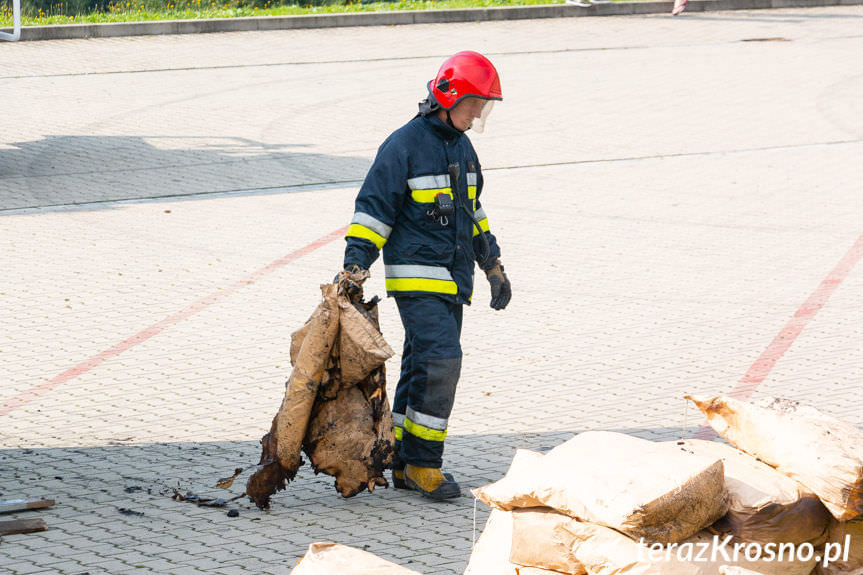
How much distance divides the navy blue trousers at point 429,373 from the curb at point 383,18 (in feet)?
53.5

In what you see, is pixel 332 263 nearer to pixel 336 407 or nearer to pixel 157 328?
pixel 157 328

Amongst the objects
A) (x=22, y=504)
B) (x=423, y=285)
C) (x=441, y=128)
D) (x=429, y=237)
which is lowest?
(x=22, y=504)

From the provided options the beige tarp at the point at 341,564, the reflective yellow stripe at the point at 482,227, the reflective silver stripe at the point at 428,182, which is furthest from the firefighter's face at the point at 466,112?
the beige tarp at the point at 341,564

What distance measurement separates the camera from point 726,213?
11.2 m

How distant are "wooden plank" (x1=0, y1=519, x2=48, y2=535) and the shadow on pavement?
6.75m

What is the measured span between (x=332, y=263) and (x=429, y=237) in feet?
13.6

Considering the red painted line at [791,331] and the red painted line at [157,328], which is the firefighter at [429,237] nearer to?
the red painted line at [791,331]

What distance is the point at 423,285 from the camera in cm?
556

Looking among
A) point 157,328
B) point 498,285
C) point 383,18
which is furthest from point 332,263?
point 383,18

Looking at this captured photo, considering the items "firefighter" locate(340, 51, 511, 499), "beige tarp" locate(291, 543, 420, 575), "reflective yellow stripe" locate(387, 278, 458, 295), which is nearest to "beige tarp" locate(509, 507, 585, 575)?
"beige tarp" locate(291, 543, 420, 575)

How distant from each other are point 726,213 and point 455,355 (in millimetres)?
6297

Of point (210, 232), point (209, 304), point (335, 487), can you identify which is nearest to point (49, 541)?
point (335, 487)

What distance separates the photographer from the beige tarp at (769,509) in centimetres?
396

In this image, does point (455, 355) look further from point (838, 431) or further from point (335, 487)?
point (838, 431)
